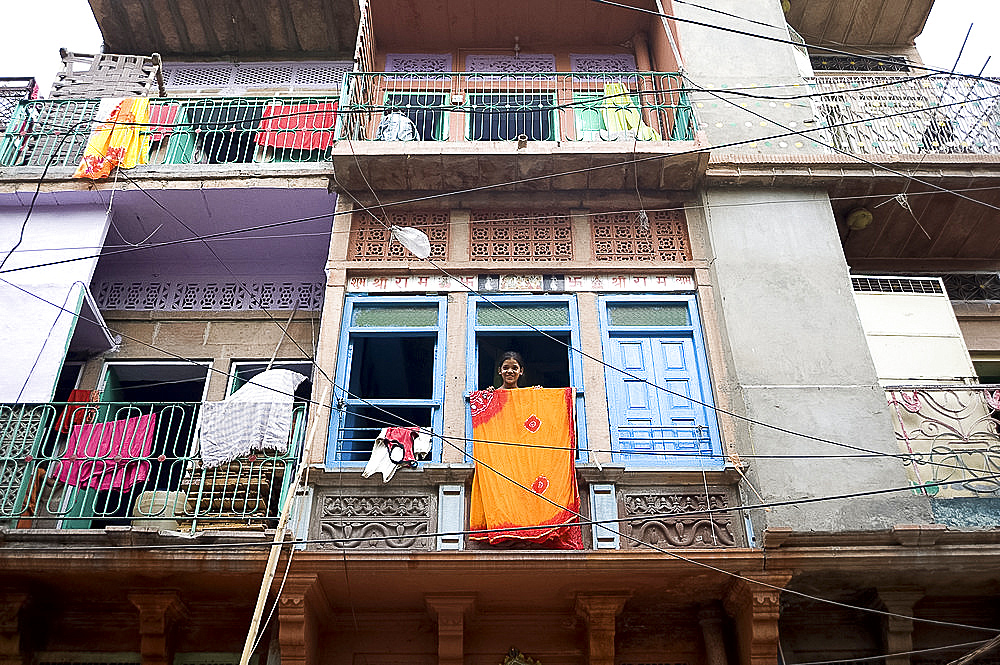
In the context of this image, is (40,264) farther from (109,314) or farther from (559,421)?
(559,421)

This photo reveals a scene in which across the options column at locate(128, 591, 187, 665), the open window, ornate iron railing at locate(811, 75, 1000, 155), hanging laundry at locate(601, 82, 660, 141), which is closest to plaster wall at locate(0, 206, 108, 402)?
column at locate(128, 591, 187, 665)

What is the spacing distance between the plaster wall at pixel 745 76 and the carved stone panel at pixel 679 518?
3.93 meters

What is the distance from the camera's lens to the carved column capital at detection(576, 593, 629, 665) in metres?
6.37

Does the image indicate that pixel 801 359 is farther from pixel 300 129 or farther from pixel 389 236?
pixel 300 129

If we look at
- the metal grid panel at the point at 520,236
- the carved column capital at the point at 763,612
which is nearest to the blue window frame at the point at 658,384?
the metal grid panel at the point at 520,236

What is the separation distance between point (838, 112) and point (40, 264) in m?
8.40

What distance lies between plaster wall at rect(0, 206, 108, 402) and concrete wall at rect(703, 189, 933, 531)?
5978 millimetres

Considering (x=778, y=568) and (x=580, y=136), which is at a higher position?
(x=580, y=136)

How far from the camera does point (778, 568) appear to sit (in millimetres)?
6156

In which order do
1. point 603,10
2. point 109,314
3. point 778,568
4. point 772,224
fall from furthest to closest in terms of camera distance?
point 603,10 < point 109,314 < point 772,224 < point 778,568

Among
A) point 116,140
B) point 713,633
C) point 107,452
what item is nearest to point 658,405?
point 713,633

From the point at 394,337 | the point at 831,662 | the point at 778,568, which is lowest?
the point at 831,662

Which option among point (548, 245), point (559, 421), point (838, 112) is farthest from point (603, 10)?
point (559, 421)

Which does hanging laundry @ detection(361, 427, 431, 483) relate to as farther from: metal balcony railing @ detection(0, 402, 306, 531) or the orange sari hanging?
metal balcony railing @ detection(0, 402, 306, 531)
